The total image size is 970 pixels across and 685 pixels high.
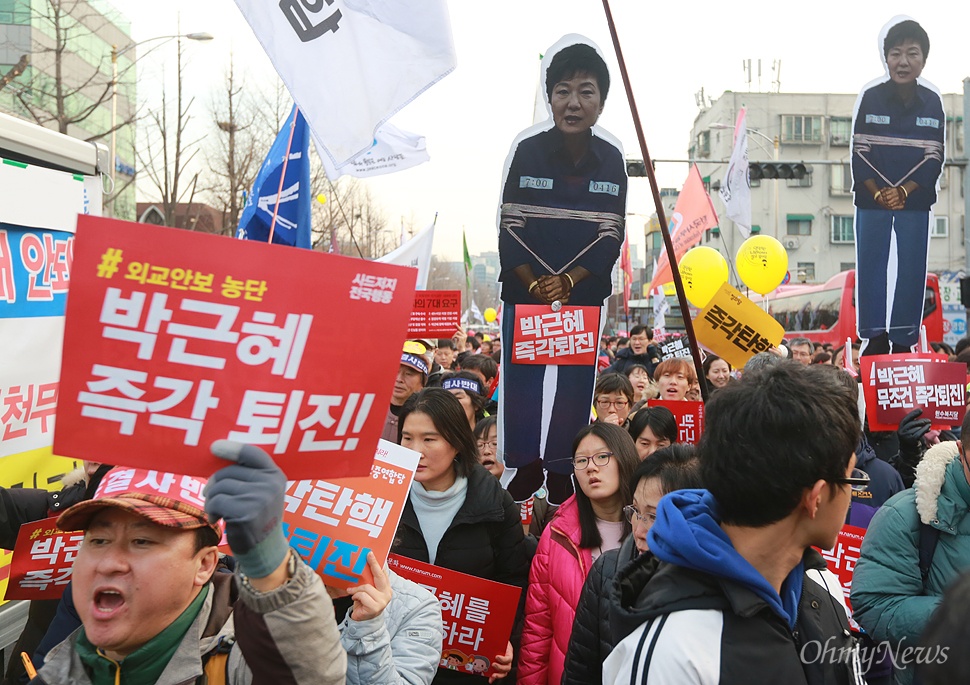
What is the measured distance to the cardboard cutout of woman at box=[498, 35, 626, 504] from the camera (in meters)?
5.80

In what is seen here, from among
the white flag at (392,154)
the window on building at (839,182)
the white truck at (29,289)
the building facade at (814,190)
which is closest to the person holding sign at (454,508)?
the white truck at (29,289)

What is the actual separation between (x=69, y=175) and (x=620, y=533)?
128 inches

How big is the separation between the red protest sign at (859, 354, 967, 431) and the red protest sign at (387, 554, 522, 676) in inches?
122

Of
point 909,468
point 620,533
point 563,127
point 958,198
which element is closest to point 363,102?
point 620,533

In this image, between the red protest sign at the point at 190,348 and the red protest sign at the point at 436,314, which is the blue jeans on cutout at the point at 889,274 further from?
the red protest sign at the point at 190,348

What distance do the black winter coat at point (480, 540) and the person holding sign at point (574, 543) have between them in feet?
0.86

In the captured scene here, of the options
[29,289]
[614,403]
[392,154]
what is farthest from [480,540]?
[392,154]

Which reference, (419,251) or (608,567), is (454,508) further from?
(419,251)

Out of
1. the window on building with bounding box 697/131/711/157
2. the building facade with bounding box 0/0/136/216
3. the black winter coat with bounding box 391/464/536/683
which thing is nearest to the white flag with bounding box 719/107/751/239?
the black winter coat with bounding box 391/464/536/683

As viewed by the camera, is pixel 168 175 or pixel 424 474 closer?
pixel 424 474

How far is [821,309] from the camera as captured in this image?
2600 cm

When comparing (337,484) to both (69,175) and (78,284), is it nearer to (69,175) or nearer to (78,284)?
(78,284)

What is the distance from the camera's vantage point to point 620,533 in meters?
3.68

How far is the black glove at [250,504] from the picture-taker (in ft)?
5.26
